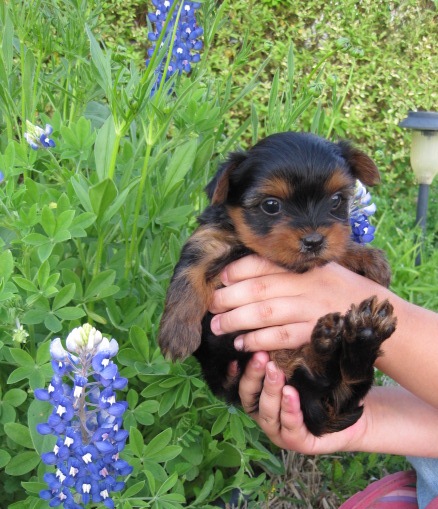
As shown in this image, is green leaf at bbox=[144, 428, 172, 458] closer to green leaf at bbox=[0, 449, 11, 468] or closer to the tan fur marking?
green leaf at bbox=[0, 449, 11, 468]

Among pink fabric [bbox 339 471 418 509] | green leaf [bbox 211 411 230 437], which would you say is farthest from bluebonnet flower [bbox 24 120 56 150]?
pink fabric [bbox 339 471 418 509]

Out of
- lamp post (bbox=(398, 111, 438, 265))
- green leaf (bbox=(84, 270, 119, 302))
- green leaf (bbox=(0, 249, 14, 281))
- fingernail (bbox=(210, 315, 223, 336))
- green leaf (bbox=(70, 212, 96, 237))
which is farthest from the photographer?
lamp post (bbox=(398, 111, 438, 265))

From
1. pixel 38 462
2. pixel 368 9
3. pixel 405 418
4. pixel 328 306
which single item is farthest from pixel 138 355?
pixel 368 9

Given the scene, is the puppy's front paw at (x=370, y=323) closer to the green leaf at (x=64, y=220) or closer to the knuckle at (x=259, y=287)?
the knuckle at (x=259, y=287)

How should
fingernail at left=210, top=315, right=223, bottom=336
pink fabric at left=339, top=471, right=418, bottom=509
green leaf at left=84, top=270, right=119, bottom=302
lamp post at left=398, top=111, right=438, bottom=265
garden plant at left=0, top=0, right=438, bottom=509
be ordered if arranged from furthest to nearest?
lamp post at left=398, top=111, right=438, bottom=265, pink fabric at left=339, top=471, right=418, bottom=509, fingernail at left=210, top=315, right=223, bottom=336, green leaf at left=84, top=270, right=119, bottom=302, garden plant at left=0, top=0, right=438, bottom=509

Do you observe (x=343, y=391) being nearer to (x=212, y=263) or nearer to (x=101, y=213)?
(x=212, y=263)

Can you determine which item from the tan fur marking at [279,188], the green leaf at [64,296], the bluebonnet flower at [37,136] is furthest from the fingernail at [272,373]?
the bluebonnet flower at [37,136]
